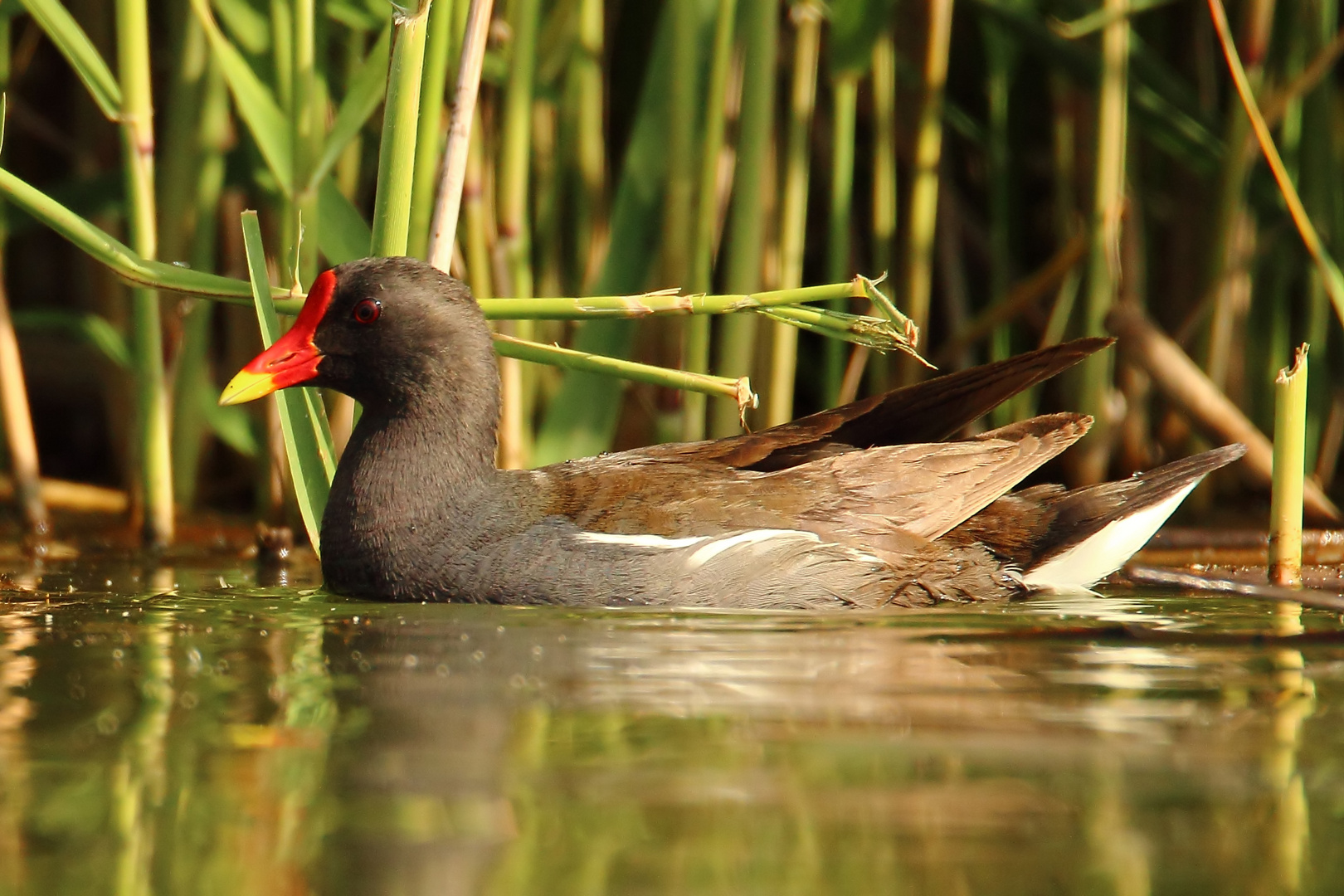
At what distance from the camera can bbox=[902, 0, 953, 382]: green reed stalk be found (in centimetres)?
430

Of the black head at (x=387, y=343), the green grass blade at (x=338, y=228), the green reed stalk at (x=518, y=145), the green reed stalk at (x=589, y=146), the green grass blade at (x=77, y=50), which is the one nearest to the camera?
the green grass blade at (x=77, y=50)

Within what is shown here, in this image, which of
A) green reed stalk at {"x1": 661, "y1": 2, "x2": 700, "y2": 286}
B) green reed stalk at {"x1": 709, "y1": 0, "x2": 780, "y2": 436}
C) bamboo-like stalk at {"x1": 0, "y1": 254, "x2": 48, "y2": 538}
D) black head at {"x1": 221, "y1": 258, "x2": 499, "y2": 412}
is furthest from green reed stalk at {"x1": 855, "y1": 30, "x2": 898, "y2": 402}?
bamboo-like stalk at {"x1": 0, "y1": 254, "x2": 48, "y2": 538}

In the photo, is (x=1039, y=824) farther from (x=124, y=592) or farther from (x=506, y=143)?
(x=506, y=143)

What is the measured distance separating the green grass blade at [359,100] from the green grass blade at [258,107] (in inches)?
3.4

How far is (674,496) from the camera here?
325 cm

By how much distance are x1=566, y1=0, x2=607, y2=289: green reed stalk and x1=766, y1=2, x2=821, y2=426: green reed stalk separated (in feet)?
1.53

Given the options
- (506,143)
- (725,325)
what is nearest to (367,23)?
(506,143)

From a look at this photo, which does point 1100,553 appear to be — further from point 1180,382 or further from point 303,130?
point 303,130

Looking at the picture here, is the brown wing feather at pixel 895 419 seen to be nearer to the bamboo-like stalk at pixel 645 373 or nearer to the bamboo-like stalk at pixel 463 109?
the bamboo-like stalk at pixel 645 373

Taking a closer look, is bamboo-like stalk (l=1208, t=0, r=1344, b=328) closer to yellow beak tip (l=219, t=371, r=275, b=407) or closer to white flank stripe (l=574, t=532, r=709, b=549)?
white flank stripe (l=574, t=532, r=709, b=549)

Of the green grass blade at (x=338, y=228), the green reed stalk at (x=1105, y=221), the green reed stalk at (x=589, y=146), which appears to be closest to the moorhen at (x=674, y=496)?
the green grass blade at (x=338, y=228)

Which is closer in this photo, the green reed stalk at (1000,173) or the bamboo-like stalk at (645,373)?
the bamboo-like stalk at (645,373)

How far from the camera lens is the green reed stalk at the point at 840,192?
412 centimetres

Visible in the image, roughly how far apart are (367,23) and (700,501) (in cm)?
128
